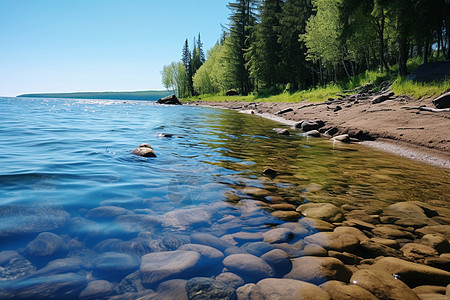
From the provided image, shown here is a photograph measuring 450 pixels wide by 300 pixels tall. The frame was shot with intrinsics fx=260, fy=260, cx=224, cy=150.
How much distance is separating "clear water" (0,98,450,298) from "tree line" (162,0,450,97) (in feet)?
45.5

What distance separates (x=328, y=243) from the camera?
2.58 meters

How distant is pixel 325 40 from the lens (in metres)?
25.1

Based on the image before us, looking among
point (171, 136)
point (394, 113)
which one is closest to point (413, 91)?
point (394, 113)

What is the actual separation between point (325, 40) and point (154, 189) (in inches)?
1034

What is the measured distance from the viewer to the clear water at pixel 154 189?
2414mm

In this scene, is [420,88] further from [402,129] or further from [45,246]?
[45,246]

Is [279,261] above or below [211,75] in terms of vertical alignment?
below

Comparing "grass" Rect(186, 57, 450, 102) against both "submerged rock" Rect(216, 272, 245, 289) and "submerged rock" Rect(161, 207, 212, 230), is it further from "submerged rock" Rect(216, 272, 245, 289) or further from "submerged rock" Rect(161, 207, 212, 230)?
"submerged rock" Rect(216, 272, 245, 289)

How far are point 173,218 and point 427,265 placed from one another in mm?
2471

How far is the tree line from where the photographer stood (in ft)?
52.1

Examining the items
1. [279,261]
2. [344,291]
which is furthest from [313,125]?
[344,291]

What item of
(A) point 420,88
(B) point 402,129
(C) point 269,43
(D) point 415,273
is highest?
(C) point 269,43

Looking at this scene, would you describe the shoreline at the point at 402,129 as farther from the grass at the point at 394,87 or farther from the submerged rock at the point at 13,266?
the submerged rock at the point at 13,266

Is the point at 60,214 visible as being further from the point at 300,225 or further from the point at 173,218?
the point at 300,225
